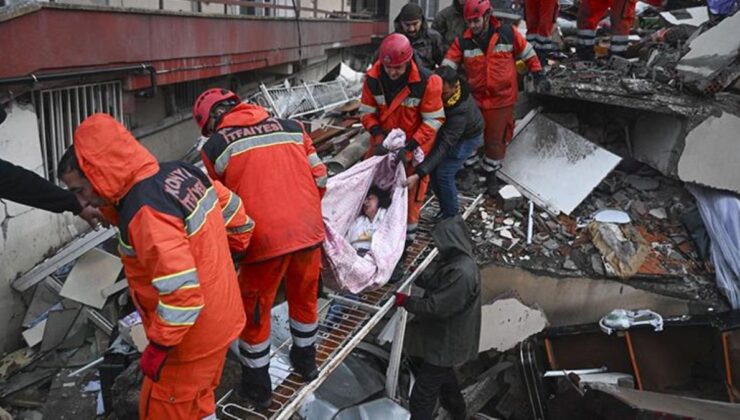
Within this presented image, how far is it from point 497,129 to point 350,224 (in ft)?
8.09

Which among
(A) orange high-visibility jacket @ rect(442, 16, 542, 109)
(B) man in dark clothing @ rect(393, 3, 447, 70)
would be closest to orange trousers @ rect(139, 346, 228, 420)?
(A) orange high-visibility jacket @ rect(442, 16, 542, 109)

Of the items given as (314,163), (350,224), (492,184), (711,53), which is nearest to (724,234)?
(711,53)

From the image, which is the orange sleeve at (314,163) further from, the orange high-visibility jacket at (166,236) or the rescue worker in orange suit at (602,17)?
the rescue worker in orange suit at (602,17)

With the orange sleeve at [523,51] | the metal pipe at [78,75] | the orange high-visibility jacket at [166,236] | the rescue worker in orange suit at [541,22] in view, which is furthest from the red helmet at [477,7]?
the orange high-visibility jacket at [166,236]

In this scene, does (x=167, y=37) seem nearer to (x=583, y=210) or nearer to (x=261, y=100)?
(x=261, y=100)

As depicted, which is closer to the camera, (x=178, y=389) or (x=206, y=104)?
(x=178, y=389)

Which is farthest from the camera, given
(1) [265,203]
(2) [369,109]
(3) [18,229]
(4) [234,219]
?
(2) [369,109]

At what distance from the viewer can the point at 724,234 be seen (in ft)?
19.1

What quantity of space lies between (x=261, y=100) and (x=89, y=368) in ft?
14.3

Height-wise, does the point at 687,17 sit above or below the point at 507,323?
above

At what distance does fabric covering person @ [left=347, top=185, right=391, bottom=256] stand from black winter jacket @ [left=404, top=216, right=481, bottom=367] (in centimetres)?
48

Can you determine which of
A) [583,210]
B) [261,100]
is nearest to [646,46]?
[583,210]

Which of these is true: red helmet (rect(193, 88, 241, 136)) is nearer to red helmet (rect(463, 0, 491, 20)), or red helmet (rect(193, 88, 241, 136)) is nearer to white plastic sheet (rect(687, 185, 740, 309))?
red helmet (rect(463, 0, 491, 20))

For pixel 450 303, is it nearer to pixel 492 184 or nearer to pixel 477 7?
pixel 492 184
